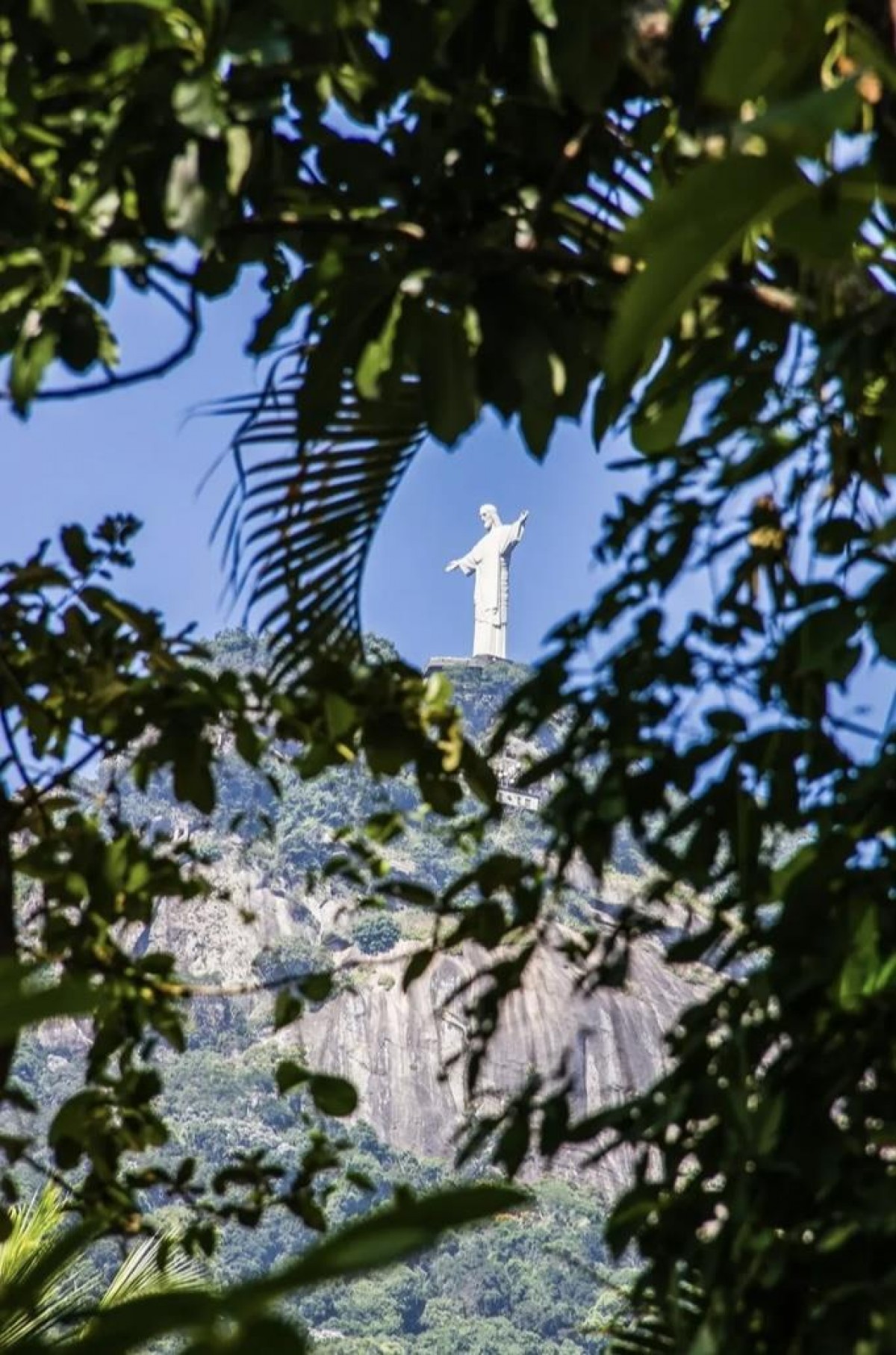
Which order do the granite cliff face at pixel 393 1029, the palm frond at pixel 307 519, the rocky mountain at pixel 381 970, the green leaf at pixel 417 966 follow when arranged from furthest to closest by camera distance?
the granite cliff face at pixel 393 1029, the rocky mountain at pixel 381 970, the palm frond at pixel 307 519, the green leaf at pixel 417 966

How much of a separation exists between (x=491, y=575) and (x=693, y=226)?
149 feet

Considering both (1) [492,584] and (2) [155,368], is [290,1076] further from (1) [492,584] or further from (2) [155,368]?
(1) [492,584]

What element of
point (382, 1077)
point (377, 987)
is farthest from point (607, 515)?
point (382, 1077)

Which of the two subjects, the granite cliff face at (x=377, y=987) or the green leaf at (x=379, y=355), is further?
the granite cliff face at (x=377, y=987)

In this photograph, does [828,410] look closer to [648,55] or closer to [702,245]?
[648,55]

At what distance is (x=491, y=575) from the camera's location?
45.5 meters

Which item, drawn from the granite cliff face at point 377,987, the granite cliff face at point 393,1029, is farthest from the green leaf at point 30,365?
the granite cliff face at point 393,1029

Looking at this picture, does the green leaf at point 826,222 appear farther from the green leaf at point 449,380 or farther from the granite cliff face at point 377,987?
the granite cliff face at point 377,987

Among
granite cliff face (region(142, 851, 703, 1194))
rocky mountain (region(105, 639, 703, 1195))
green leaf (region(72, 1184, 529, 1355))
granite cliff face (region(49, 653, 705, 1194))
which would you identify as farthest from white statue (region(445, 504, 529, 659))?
green leaf (region(72, 1184, 529, 1355))

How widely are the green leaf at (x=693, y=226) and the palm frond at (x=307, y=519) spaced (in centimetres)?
99

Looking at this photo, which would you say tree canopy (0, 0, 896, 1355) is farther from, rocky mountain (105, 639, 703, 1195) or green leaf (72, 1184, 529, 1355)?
rocky mountain (105, 639, 703, 1195)

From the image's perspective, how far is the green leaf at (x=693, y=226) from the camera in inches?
8.9

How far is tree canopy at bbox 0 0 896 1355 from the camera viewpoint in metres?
0.67

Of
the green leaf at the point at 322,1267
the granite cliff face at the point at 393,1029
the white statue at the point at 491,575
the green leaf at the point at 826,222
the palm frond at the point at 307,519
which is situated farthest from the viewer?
the white statue at the point at 491,575
